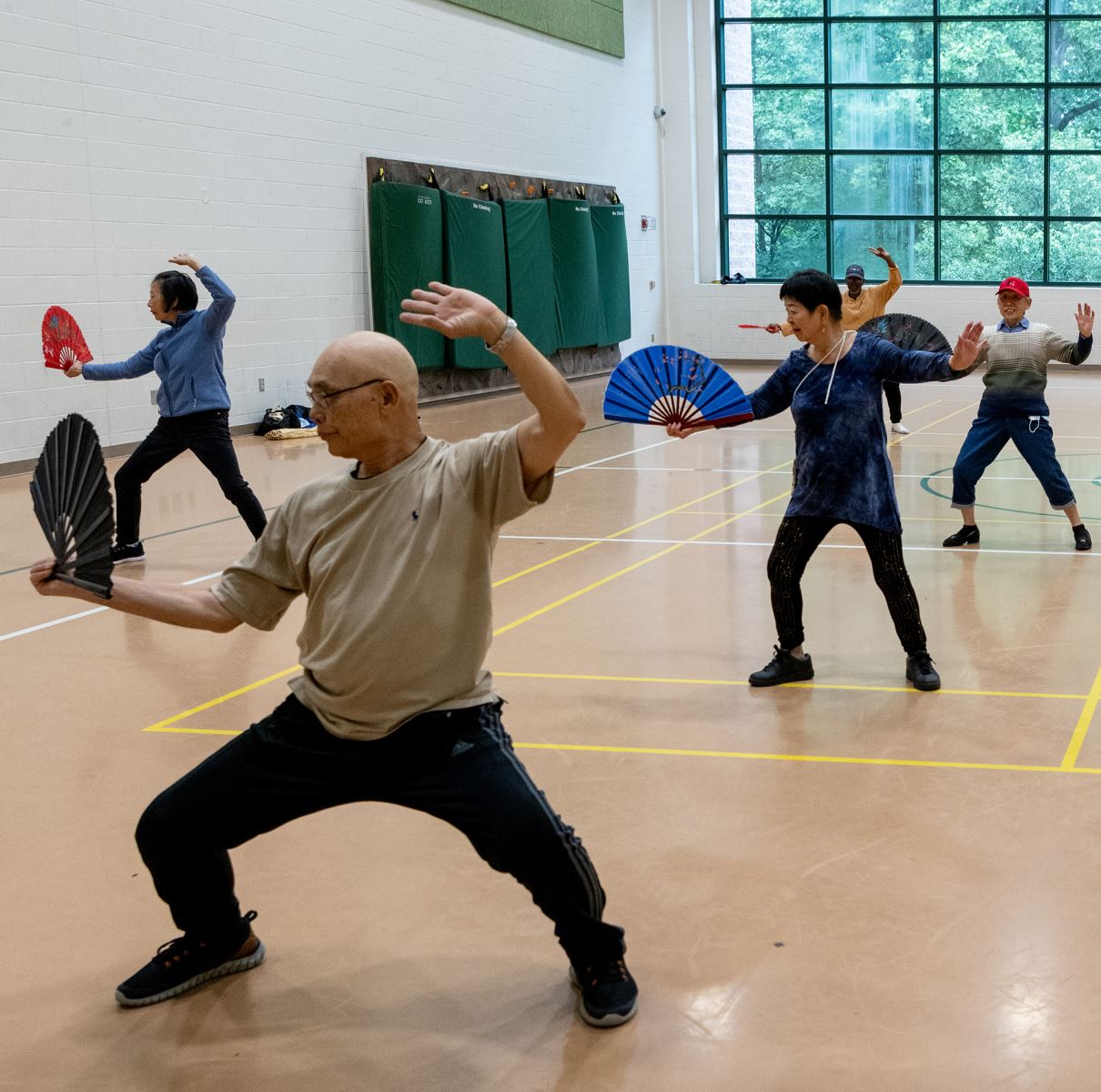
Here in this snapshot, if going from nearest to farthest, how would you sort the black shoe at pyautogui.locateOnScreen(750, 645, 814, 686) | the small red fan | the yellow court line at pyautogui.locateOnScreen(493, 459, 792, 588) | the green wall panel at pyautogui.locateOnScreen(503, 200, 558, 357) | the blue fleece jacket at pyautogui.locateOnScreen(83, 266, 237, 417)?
1. the black shoe at pyautogui.locateOnScreen(750, 645, 814, 686)
2. the yellow court line at pyautogui.locateOnScreen(493, 459, 792, 588)
3. the blue fleece jacket at pyautogui.locateOnScreen(83, 266, 237, 417)
4. the small red fan
5. the green wall panel at pyautogui.locateOnScreen(503, 200, 558, 357)

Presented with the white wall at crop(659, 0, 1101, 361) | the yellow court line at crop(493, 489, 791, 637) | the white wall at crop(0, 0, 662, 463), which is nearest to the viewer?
the yellow court line at crop(493, 489, 791, 637)

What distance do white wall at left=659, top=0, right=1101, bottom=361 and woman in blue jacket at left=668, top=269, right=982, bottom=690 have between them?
19252mm

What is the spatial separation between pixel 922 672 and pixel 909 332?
7.85ft

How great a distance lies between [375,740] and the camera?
320cm

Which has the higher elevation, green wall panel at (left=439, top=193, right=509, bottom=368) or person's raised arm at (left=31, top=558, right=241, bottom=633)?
green wall panel at (left=439, top=193, right=509, bottom=368)

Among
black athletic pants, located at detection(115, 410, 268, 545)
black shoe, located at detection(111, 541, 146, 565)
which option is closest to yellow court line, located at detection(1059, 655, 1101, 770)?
black athletic pants, located at detection(115, 410, 268, 545)

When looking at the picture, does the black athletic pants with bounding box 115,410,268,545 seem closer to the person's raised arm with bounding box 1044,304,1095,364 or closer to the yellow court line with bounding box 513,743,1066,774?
the yellow court line with bounding box 513,743,1066,774

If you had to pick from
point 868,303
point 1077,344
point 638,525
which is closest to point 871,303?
point 868,303

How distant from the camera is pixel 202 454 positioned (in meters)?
9.12

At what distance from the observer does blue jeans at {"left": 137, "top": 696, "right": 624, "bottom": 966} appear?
10.4 feet

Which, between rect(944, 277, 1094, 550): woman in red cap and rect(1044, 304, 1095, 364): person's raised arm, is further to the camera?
rect(944, 277, 1094, 550): woman in red cap

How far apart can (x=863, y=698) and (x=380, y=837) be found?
7.51 feet

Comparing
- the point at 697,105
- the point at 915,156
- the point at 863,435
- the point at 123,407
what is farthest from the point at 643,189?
the point at 863,435

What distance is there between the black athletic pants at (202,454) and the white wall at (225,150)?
4.75 meters
